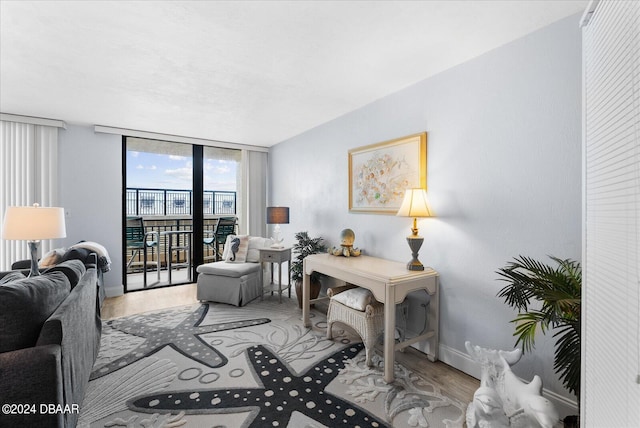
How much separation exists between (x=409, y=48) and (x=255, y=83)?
1347 millimetres

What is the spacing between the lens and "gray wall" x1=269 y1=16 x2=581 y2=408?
171cm

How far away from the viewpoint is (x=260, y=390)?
1950 millimetres

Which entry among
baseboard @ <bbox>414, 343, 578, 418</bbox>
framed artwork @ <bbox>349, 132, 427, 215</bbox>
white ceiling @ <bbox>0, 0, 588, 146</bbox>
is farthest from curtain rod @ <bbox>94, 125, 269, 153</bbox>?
baseboard @ <bbox>414, 343, 578, 418</bbox>

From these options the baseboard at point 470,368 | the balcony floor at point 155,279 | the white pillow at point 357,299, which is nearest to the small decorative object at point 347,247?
the white pillow at point 357,299

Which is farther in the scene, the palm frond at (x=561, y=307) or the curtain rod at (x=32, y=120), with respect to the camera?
the curtain rod at (x=32, y=120)

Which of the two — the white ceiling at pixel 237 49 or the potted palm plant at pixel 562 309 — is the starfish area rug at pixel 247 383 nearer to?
the potted palm plant at pixel 562 309

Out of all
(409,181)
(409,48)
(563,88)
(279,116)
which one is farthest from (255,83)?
(563,88)

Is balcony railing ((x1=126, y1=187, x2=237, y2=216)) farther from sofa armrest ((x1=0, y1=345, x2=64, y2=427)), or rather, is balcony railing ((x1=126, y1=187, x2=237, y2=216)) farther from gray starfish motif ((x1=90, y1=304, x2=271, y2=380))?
sofa armrest ((x1=0, y1=345, x2=64, y2=427))

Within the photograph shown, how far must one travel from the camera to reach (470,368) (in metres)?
2.14

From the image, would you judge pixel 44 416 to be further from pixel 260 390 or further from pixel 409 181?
pixel 409 181

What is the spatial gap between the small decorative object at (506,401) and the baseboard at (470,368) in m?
0.31

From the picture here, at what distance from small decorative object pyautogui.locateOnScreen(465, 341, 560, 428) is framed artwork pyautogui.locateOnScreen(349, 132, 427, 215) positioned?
4.59 feet

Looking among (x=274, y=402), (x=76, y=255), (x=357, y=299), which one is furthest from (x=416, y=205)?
(x=76, y=255)

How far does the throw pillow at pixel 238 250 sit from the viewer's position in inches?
160
